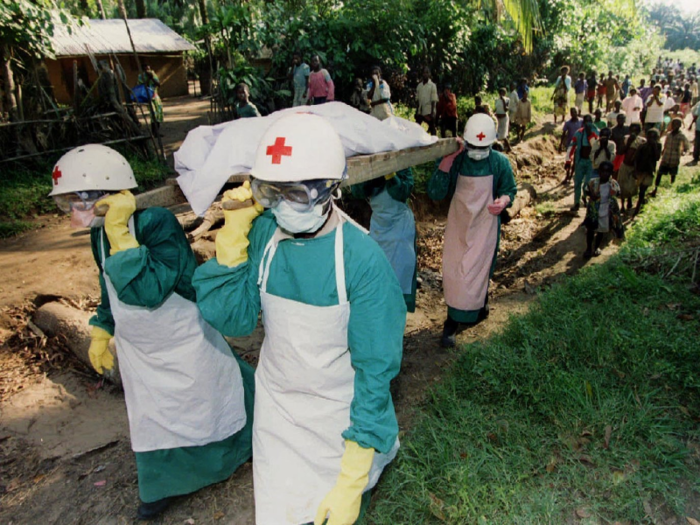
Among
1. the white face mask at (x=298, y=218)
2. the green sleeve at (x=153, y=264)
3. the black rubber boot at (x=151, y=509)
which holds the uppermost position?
the white face mask at (x=298, y=218)

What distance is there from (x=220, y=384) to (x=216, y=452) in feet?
1.44

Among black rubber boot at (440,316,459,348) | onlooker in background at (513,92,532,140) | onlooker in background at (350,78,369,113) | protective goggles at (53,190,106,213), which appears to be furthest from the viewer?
onlooker in background at (513,92,532,140)

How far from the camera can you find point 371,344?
177 centimetres

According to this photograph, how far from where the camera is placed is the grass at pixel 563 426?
2428 mm

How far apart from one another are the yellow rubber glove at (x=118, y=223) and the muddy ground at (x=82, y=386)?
62.6 inches

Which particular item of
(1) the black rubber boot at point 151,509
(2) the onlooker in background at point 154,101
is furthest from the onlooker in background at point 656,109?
(1) the black rubber boot at point 151,509

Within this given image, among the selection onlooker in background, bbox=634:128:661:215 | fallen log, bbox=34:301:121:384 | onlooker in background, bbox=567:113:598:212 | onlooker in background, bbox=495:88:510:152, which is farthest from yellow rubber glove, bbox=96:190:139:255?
onlooker in background, bbox=495:88:510:152

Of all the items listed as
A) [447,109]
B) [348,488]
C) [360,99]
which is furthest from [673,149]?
[348,488]

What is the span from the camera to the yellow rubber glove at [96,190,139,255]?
7.70 ft

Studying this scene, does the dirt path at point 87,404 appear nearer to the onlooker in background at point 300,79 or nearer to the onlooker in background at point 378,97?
the onlooker in background at point 378,97

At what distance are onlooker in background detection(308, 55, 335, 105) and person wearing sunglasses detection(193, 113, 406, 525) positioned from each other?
9.31 meters

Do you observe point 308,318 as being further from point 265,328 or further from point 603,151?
point 603,151

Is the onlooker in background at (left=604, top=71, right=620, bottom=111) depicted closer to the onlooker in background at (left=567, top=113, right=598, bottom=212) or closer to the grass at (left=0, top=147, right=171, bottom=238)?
the onlooker in background at (left=567, top=113, right=598, bottom=212)

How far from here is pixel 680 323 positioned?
373 centimetres
